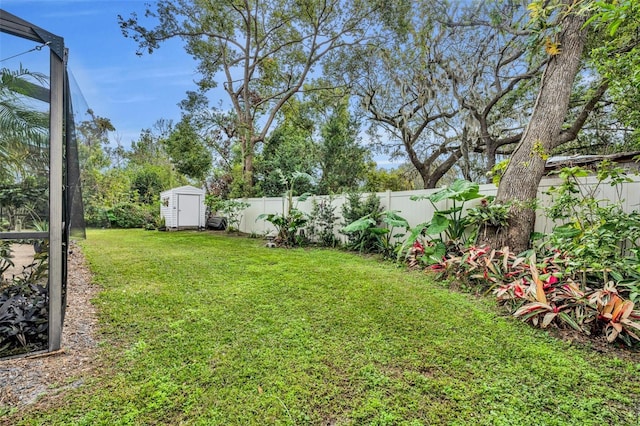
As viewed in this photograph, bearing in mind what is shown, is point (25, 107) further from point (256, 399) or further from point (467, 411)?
point (467, 411)

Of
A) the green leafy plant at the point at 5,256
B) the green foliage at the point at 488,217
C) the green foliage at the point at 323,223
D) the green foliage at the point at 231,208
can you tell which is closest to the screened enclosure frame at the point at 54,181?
the green leafy plant at the point at 5,256

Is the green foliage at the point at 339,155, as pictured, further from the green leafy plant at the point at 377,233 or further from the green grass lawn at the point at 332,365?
the green grass lawn at the point at 332,365

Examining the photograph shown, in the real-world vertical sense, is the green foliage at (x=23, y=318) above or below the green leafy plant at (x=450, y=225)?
below

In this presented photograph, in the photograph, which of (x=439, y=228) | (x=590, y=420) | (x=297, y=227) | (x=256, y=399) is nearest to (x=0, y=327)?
(x=256, y=399)

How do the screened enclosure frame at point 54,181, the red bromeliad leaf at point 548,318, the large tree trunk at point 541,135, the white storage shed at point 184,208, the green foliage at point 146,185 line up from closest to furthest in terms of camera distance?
the screened enclosure frame at point 54,181, the red bromeliad leaf at point 548,318, the large tree trunk at point 541,135, the white storage shed at point 184,208, the green foliage at point 146,185

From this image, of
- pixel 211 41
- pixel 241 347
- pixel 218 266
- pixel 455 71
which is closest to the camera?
pixel 241 347

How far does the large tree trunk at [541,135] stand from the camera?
391 centimetres

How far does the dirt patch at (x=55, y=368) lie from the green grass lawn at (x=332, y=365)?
0.37ft

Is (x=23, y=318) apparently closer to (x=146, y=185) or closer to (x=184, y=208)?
(x=184, y=208)

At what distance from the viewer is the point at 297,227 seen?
739 cm

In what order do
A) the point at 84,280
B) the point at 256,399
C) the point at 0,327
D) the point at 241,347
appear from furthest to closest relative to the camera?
1. the point at 84,280
2. the point at 241,347
3. the point at 0,327
4. the point at 256,399

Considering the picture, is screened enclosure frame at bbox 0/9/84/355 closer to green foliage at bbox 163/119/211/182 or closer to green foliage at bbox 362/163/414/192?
green foliage at bbox 163/119/211/182

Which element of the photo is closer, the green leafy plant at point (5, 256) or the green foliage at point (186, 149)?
the green leafy plant at point (5, 256)

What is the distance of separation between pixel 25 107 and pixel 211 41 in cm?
1230
